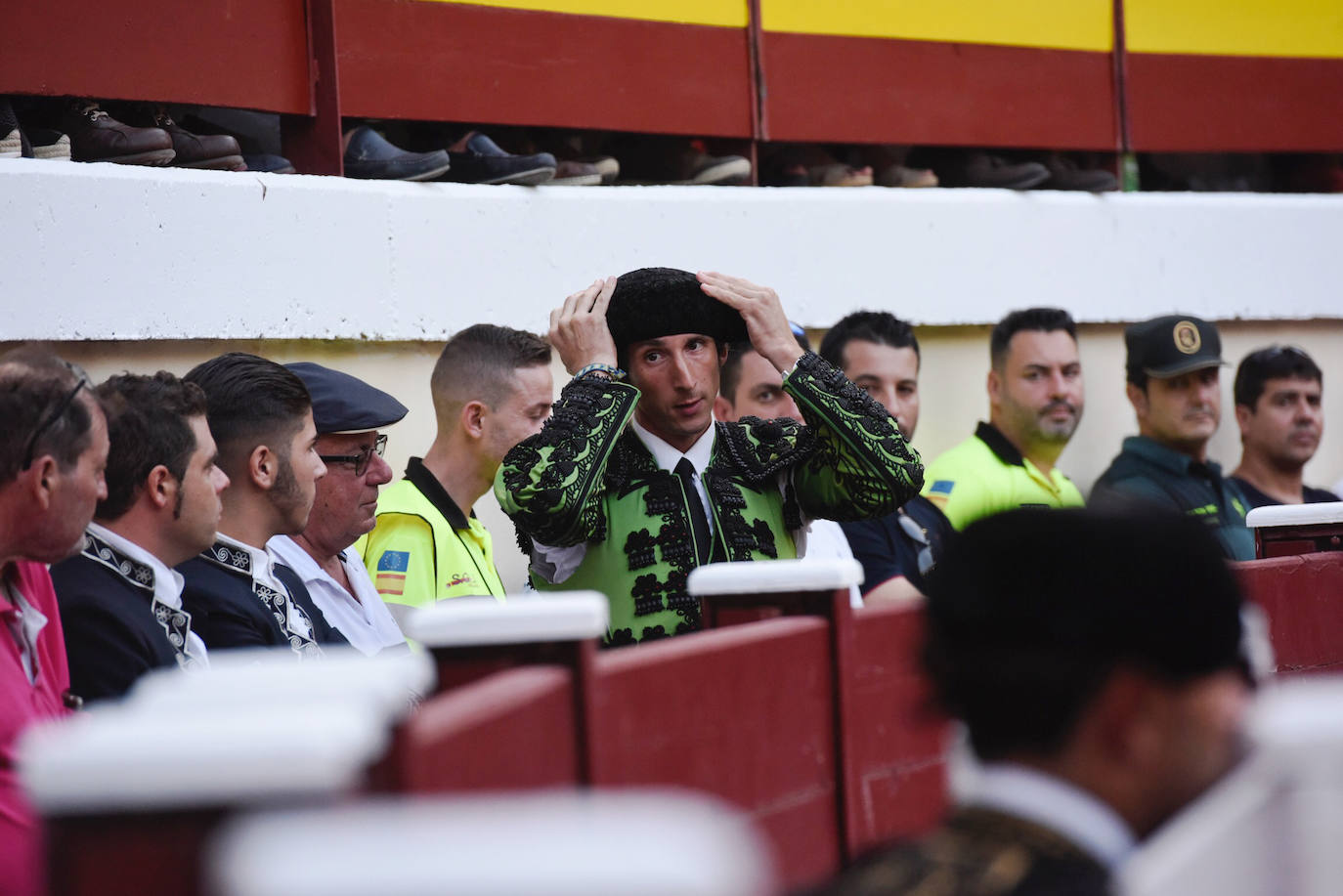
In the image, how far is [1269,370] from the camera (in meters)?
6.45

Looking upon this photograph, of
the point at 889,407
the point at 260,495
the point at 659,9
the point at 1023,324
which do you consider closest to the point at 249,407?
the point at 260,495

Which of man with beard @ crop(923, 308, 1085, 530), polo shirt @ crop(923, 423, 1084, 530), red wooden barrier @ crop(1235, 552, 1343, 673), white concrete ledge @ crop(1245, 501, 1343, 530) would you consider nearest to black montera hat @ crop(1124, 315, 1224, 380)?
man with beard @ crop(923, 308, 1085, 530)

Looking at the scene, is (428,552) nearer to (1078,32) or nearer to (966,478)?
(966,478)

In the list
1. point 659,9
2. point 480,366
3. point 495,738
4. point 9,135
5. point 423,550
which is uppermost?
point 659,9

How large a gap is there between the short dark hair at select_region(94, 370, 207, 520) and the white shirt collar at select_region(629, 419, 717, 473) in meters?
0.90

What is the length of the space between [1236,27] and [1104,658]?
6.75 meters

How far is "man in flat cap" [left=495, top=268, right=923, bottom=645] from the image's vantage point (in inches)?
134

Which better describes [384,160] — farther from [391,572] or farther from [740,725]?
[740,725]

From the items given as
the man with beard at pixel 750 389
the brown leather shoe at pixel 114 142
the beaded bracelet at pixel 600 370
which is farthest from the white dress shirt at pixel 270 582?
the man with beard at pixel 750 389

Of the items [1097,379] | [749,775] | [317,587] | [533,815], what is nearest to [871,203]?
[1097,379]

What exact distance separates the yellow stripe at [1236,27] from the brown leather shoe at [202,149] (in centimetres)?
404

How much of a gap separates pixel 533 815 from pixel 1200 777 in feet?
2.10

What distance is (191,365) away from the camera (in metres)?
4.68

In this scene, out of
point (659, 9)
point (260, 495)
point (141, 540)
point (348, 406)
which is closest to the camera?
point (141, 540)
